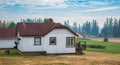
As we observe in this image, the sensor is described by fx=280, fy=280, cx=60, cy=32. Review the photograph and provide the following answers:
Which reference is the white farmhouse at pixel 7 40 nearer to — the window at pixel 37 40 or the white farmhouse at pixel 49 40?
the white farmhouse at pixel 49 40

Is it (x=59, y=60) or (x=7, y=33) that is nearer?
(x=59, y=60)

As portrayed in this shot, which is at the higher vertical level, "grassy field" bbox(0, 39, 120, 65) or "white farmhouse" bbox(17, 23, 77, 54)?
"white farmhouse" bbox(17, 23, 77, 54)

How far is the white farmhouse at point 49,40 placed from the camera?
40719 millimetres

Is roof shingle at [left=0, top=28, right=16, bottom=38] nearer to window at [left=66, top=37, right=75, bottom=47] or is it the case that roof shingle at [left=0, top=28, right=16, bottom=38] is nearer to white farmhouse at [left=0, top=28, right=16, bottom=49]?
white farmhouse at [left=0, top=28, right=16, bottom=49]

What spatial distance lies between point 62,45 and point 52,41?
1584 mm

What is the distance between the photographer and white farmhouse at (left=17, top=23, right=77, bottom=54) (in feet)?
134

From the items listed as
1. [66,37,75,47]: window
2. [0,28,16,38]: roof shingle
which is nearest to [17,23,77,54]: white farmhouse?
[66,37,75,47]: window

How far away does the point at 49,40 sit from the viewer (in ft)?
134

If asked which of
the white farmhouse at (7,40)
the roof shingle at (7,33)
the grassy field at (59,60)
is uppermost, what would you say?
the roof shingle at (7,33)

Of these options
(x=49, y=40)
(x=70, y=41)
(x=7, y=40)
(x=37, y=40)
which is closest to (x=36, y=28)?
(x=37, y=40)

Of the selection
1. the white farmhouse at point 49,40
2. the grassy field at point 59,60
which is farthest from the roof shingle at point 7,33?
the grassy field at point 59,60

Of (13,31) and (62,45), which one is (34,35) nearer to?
(62,45)

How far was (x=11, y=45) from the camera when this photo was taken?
5528 centimetres

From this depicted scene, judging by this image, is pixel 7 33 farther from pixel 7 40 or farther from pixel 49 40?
pixel 49 40
